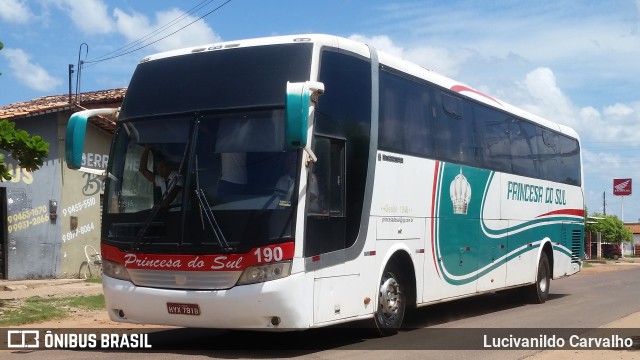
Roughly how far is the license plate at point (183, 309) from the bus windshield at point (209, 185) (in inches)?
24.8

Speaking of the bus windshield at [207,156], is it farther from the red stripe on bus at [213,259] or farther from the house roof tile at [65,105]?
the house roof tile at [65,105]

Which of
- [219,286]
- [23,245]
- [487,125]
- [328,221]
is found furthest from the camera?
[23,245]

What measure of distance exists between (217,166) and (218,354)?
218cm

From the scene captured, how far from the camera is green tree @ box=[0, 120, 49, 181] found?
510 inches

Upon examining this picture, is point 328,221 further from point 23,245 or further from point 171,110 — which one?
point 23,245

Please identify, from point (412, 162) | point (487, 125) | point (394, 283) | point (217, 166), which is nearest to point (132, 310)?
point (217, 166)

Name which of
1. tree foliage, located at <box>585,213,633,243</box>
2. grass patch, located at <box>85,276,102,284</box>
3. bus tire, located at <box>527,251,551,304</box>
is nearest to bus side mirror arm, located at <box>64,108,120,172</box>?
grass patch, located at <box>85,276,102,284</box>

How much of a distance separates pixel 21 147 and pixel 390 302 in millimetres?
6944

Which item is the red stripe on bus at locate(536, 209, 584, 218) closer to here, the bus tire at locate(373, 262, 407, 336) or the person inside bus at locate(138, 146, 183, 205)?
the bus tire at locate(373, 262, 407, 336)

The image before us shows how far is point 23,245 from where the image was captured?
18547mm

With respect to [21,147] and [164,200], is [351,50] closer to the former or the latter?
[164,200]

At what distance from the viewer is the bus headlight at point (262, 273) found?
8453mm

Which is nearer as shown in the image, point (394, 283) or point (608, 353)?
point (608, 353)

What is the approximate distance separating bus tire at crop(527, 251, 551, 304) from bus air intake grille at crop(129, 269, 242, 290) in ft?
32.5
